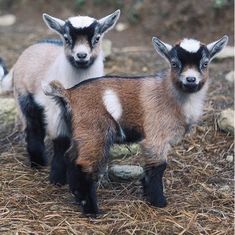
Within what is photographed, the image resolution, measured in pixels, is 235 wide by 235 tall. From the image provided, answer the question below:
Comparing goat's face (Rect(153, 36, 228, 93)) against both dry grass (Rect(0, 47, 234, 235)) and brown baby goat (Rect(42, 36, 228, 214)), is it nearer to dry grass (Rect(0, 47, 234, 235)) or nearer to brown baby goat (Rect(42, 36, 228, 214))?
brown baby goat (Rect(42, 36, 228, 214))

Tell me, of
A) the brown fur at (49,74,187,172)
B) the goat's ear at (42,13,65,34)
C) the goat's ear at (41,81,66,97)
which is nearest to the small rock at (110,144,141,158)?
the brown fur at (49,74,187,172)

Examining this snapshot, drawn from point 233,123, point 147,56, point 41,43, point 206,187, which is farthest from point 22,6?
point 206,187

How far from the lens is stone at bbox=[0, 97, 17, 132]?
19.9 feet

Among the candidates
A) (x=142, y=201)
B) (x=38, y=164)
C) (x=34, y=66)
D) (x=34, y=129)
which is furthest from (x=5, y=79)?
(x=142, y=201)

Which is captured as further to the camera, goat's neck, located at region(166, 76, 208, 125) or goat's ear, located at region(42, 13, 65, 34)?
goat's ear, located at region(42, 13, 65, 34)

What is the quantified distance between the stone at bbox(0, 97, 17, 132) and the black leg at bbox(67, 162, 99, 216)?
1785 mm

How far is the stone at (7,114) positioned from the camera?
6.07m

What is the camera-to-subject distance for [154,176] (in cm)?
449

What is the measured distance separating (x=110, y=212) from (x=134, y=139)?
0.54 m

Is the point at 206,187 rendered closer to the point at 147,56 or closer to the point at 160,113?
the point at 160,113

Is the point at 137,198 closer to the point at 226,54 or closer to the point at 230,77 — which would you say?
→ the point at 230,77

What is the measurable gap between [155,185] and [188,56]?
37.5 inches

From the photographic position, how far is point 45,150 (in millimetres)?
5602

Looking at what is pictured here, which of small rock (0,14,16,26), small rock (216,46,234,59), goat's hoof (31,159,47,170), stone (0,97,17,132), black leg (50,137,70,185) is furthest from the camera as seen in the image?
small rock (0,14,16,26)
